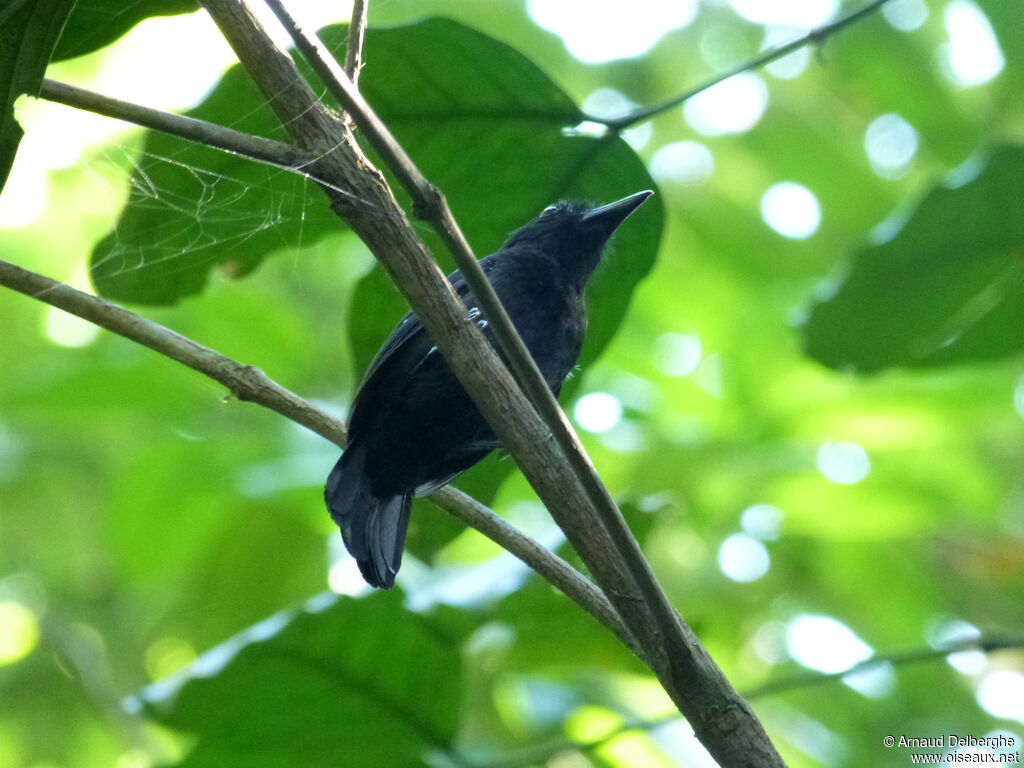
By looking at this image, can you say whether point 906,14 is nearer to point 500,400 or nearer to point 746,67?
point 746,67

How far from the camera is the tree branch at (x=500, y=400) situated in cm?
148

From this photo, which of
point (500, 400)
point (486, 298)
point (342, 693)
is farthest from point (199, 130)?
point (342, 693)

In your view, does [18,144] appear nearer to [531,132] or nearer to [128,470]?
[531,132]

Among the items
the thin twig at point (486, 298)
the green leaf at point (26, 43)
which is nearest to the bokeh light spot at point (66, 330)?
the green leaf at point (26, 43)

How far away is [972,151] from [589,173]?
241 cm

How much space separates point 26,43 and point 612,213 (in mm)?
1418

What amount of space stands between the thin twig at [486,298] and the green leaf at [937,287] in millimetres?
1549

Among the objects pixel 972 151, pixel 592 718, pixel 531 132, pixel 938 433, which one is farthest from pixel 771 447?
pixel 531 132

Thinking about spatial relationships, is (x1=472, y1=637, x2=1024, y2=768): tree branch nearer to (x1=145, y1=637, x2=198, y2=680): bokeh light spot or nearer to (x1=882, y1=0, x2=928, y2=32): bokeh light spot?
(x1=145, y1=637, x2=198, y2=680): bokeh light spot

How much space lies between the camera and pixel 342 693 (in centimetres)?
260

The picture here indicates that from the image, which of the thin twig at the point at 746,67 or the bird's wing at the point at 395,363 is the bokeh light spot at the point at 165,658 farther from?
the thin twig at the point at 746,67

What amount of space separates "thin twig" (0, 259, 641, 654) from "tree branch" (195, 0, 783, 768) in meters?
0.15

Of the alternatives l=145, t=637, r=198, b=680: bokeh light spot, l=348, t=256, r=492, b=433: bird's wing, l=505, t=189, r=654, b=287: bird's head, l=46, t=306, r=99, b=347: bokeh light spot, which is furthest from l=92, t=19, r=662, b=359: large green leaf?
l=145, t=637, r=198, b=680: bokeh light spot

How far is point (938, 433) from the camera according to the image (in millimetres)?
3793
